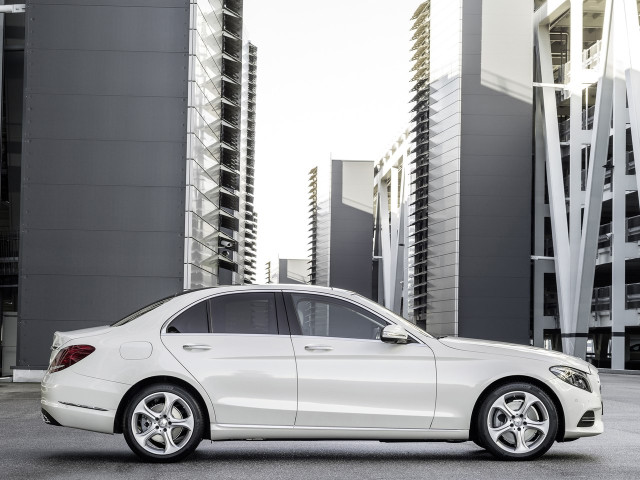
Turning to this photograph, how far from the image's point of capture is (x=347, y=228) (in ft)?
430

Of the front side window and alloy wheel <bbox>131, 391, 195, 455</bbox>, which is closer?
alloy wheel <bbox>131, 391, 195, 455</bbox>

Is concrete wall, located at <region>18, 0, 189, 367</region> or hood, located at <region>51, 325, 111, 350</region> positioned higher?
concrete wall, located at <region>18, 0, 189, 367</region>

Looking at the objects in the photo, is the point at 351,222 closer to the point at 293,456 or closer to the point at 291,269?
the point at 291,269

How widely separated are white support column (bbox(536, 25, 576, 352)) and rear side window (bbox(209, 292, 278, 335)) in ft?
141

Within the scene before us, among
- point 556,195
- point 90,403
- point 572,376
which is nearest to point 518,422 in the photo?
point 572,376

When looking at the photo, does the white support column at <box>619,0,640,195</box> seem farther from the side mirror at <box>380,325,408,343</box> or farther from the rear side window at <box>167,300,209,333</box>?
the rear side window at <box>167,300,209,333</box>

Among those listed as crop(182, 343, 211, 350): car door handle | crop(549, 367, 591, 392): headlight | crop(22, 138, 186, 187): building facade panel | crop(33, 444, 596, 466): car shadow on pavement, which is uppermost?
crop(22, 138, 186, 187): building facade panel

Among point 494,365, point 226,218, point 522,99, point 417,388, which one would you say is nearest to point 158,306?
point 417,388

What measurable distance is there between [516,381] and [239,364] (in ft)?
7.34

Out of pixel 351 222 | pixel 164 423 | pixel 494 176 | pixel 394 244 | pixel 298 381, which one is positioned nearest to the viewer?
pixel 164 423

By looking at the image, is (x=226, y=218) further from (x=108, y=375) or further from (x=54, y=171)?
(x=108, y=375)

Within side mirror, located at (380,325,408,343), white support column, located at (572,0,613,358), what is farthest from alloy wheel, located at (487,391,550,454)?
white support column, located at (572,0,613,358)

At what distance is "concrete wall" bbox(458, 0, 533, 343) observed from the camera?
62.3 m

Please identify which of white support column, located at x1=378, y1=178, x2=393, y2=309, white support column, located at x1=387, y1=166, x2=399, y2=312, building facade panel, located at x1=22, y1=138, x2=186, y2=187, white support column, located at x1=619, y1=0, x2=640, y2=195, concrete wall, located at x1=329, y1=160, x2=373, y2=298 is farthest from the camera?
concrete wall, located at x1=329, y1=160, x2=373, y2=298
